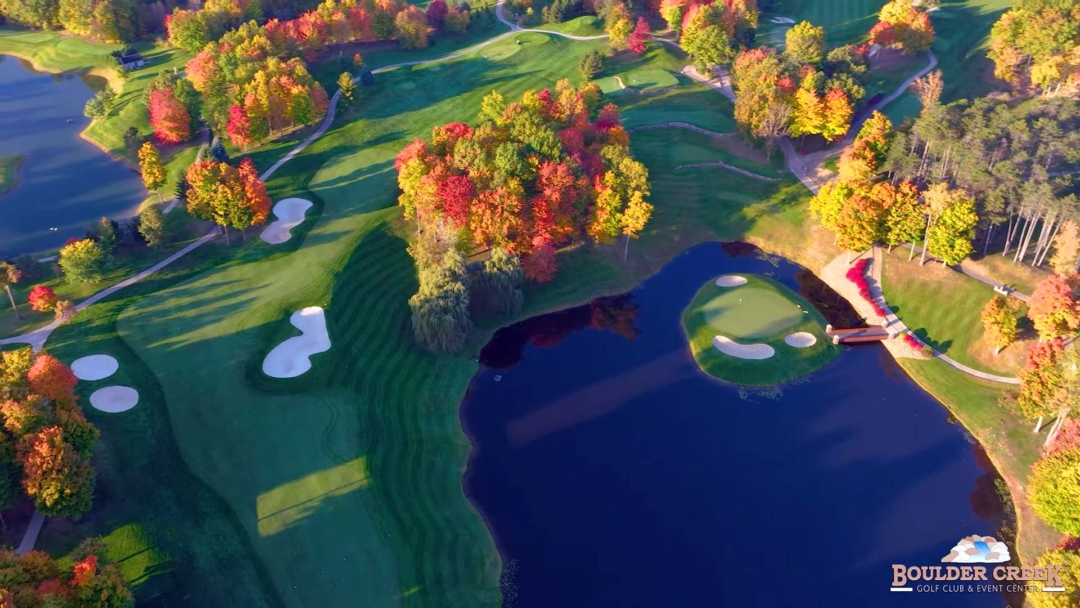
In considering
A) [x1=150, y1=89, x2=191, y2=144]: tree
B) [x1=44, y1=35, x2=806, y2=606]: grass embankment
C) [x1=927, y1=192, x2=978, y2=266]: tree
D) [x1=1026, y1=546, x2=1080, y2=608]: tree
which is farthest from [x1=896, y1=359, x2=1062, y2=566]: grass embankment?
[x1=150, y1=89, x2=191, y2=144]: tree

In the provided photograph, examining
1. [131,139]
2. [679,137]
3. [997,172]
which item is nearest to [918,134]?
[997,172]

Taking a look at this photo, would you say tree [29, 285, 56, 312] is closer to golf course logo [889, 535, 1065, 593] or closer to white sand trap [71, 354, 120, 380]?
white sand trap [71, 354, 120, 380]

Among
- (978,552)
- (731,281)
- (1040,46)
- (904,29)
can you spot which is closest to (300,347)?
(731,281)

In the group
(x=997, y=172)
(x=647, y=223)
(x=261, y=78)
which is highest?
(x=261, y=78)

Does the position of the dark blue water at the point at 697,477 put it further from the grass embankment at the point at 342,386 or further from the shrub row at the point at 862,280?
the shrub row at the point at 862,280

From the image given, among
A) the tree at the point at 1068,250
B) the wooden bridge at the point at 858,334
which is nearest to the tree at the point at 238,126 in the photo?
the wooden bridge at the point at 858,334

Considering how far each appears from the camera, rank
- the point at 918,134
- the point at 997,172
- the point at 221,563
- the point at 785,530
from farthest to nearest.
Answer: the point at 918,134, the point at 997,172, the point at 785,530, the point at 221,563

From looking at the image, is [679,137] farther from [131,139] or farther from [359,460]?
[131,139]
